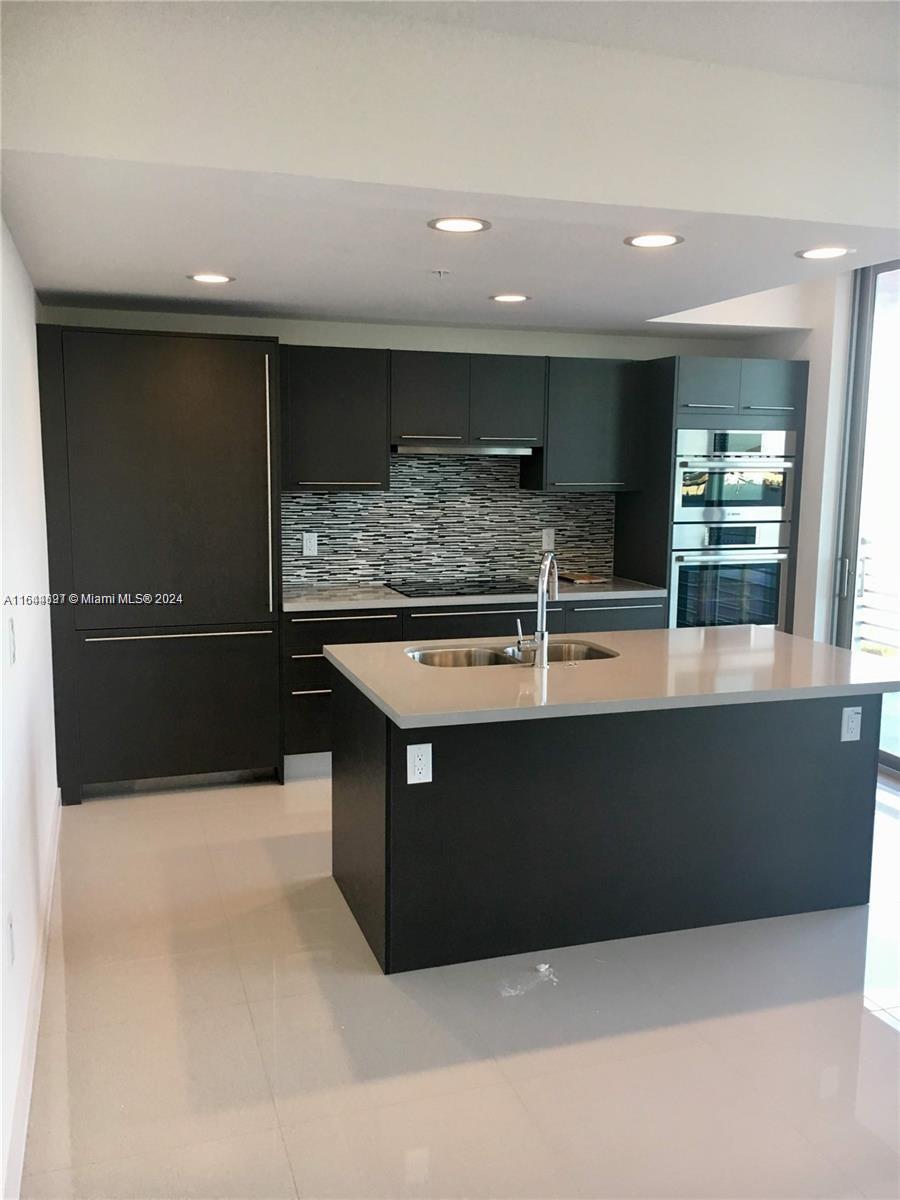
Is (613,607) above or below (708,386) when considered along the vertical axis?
below

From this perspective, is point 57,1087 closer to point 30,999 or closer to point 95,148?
point 30,999

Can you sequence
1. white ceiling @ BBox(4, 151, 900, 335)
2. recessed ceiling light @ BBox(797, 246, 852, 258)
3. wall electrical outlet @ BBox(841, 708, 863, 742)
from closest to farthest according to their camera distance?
1. white ceiling @ BBox(4, 151, 900, 335)
2. recessed ceiling light @ BBox(797, 246, 852, 258)
3. wall electrical outlet @ BBox(841, 708, 863, 742)

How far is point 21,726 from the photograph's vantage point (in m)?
2.91

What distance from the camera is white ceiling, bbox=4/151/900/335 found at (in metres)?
2.50

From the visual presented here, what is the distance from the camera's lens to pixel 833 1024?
9.24 ft

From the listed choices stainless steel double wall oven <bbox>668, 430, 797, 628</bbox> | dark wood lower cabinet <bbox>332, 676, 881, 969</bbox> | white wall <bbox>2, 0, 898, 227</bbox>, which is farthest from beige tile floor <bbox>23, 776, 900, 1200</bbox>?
white wall <bbox>2, 0, 898, 227</bbox>

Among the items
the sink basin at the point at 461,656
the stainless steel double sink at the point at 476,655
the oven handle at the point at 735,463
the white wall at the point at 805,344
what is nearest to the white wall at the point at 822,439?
the white wall at the point at 805,344

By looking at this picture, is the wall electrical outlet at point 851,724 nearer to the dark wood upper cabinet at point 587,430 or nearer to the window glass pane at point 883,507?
the window glass pane at point 883,507

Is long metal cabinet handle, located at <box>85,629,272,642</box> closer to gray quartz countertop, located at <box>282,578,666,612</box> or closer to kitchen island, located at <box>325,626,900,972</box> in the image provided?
gray quartz countertop, located at <box>282,578,666,612</box>

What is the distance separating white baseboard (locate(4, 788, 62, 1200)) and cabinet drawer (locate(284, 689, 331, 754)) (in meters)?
1.35

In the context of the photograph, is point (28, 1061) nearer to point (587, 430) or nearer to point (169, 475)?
point (169, 475)

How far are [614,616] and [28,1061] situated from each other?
362 cm

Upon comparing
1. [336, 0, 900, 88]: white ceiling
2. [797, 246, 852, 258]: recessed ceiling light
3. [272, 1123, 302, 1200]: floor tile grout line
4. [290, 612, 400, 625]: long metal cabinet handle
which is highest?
[336, 0, 900, 88]: white ceiling

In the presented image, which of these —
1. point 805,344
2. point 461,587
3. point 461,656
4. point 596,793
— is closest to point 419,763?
point 596,793
